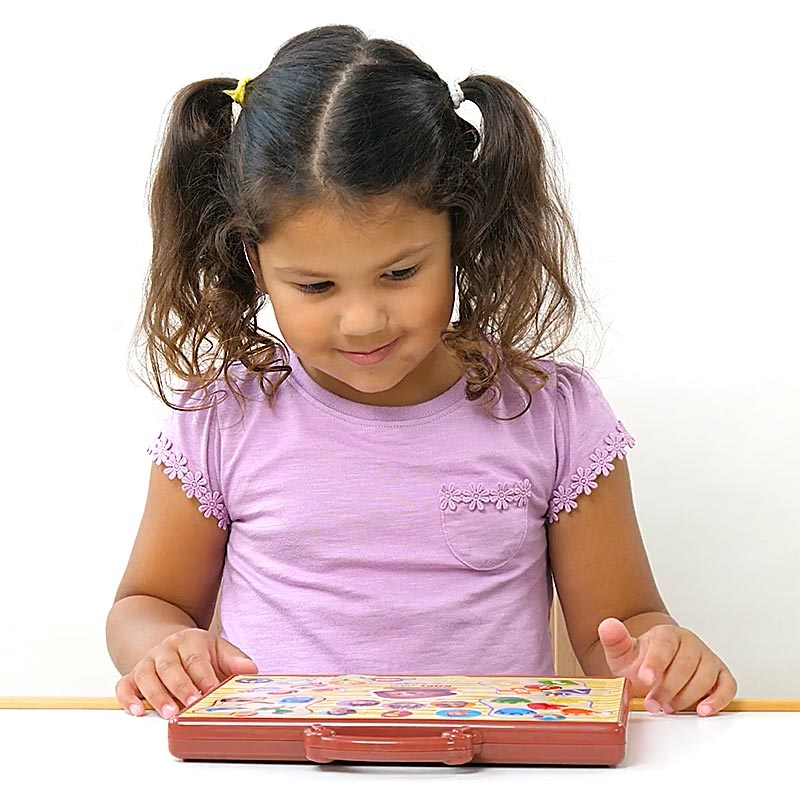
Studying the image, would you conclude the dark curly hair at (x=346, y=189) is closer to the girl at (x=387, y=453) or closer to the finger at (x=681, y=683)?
the girl at (x=387, y=453)

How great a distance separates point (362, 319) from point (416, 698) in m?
0.30

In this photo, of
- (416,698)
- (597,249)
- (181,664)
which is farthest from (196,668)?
(597,249)

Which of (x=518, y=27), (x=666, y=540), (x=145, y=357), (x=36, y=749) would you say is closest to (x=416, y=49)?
(x=518, y=27)

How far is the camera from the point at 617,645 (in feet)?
2.48

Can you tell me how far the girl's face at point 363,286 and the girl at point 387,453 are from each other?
0.03 feet

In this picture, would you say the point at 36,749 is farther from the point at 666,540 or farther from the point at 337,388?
the point at 666,540

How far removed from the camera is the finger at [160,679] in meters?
0.74

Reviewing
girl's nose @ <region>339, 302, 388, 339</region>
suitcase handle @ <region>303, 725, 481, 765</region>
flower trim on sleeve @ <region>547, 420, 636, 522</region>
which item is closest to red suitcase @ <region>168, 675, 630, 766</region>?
suitcase handle @ <region>303, 725, 481, 765</region>

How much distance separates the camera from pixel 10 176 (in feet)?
4.48

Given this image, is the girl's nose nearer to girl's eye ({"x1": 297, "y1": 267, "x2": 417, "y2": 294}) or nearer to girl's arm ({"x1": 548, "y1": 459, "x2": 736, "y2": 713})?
girl's eye ({"x1": 297, "y1": 267, "x2": 417, "y2": 294})

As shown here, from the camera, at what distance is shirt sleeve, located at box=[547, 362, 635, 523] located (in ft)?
3.44

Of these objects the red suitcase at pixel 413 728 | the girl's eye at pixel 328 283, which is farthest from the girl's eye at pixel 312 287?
the red suitcase at pixel 413 728

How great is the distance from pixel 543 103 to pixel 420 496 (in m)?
0.44

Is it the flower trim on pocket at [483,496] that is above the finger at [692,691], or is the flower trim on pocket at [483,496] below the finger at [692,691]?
above
